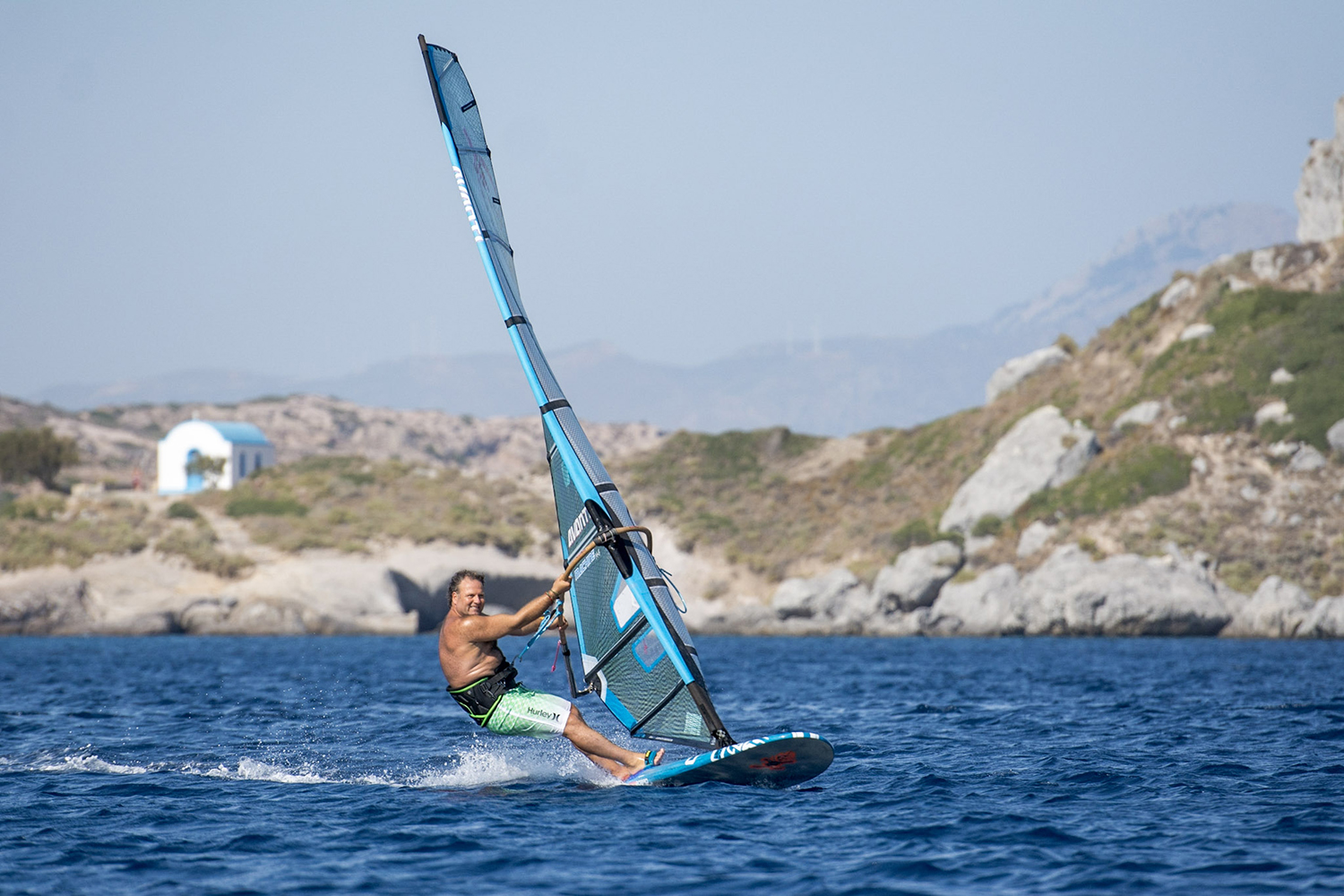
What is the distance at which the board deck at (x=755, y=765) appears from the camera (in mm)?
11398

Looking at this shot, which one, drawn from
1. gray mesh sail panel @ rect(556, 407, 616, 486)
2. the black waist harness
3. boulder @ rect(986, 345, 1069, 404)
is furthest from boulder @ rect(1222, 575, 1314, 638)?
the black waist harness

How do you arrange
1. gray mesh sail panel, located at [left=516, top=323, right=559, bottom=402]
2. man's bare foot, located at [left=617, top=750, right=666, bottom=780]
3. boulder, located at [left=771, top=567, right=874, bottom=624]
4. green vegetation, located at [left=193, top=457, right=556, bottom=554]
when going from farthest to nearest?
green vegetation, located at [left=193, top=457, right=556, bottom=554] < boulder, located at [left=771, top=567, right=874, bottom=624] < gray mesh sail panel, located at [left=516, top=323, right=559, bottom=402] < man's bare foot, located at [left=617, top=750, right=666, bottom=780]

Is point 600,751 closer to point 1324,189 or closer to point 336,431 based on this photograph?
point 1324,189

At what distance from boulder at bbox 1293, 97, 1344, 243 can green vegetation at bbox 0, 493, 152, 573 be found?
55637 mm

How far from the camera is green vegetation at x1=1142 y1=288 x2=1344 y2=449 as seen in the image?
162 feet

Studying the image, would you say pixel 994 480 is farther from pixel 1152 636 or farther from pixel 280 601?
pixel 280 601

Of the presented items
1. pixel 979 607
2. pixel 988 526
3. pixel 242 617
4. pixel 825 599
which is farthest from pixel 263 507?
pixel 979 607

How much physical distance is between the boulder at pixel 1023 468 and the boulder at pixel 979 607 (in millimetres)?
5394

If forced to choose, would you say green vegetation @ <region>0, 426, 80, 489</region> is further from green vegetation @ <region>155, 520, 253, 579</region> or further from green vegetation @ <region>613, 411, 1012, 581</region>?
green vegetation @ <region>613, 411, 1012, 581</region>

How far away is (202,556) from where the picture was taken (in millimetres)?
53219

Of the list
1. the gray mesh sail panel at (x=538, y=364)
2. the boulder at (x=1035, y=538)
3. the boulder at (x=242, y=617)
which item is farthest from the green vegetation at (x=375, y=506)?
the gray mesh sail panel at (x=538, y=364)

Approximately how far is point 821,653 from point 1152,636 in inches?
493

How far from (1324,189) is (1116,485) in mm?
22362

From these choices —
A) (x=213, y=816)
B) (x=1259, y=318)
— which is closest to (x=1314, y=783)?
Result: (x=213, y=816)
